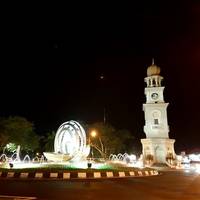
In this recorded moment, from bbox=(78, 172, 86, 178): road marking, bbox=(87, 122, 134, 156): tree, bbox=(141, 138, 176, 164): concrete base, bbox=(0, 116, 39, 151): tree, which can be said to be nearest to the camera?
bbox=(78, 172, 86, 178): road marking

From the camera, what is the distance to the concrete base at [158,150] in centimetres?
5656

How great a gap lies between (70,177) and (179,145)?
64417mm

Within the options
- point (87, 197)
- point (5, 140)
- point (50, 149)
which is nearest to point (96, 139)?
point (50, 149)

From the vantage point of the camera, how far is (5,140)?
51.3 m

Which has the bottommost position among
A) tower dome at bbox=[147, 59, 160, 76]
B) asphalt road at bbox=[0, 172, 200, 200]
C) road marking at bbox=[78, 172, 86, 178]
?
asphalt road at bbox=[0, 172, 200, 200]

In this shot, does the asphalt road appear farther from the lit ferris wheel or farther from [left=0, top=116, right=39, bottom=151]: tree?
[left=0, top=116, right=39, bottom=151]: tree

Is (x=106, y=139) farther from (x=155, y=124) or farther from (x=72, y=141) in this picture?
(x=72, y=141)

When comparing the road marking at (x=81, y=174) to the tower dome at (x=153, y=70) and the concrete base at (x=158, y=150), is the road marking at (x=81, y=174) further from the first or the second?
the tower dome at (x=153, y=70)

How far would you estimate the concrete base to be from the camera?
2227 inches

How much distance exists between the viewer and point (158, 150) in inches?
2248

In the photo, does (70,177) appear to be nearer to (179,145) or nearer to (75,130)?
(75,130)

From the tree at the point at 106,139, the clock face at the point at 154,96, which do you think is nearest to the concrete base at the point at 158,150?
the clock face at the point at 154,96

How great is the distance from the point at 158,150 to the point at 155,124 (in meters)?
4.67

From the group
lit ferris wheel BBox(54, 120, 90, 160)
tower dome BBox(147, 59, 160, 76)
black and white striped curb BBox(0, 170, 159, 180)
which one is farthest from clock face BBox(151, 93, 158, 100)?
black and white striped curb BBox(0, 170, 159, 180)
